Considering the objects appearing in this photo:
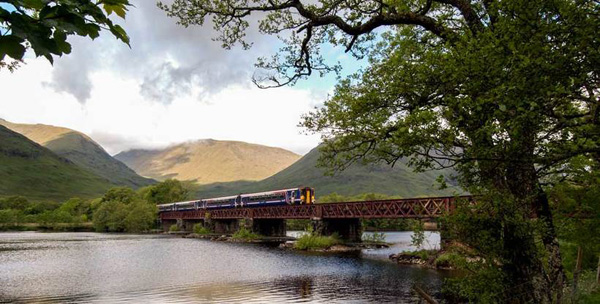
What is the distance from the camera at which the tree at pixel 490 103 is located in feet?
23.4

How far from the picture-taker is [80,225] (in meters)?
135

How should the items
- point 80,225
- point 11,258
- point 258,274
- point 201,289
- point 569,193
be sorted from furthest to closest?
point 80,225 < point 11,258 < point 258,274 < point 201,289 < point 569,193

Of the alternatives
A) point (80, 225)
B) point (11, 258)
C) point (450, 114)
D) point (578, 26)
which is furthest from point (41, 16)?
point (80, 225)

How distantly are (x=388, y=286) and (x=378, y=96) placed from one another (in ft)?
53.1

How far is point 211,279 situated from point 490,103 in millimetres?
26569

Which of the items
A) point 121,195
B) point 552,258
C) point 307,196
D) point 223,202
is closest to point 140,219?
point 121,195

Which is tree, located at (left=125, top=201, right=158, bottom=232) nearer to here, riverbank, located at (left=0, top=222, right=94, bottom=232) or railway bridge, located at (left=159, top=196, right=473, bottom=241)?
railway bridge, located at (left=159, top=196, right=473, bottom=241)

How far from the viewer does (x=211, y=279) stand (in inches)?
1201

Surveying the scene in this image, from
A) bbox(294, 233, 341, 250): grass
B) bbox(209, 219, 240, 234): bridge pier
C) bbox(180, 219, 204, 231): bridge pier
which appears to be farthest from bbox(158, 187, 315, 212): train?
bbox(294, 233, 341, 250): grass

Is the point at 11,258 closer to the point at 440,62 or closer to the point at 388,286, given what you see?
the point at 388,286

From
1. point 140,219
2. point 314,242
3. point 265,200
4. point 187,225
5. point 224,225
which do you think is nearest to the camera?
point 314,242

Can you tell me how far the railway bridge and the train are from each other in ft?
2.91

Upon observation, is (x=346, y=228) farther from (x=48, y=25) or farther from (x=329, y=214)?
(x=48, y=25)

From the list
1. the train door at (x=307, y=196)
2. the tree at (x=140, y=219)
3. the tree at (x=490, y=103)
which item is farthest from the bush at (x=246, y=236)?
the tree at (x=490, y=103)
